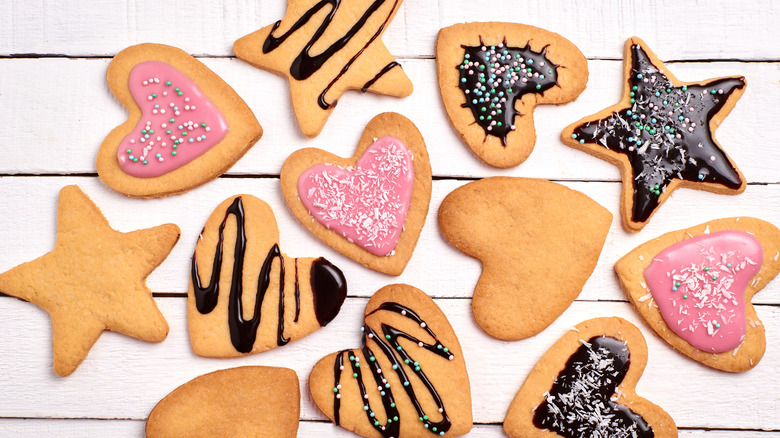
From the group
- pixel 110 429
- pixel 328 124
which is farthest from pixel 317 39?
pixel 110 429

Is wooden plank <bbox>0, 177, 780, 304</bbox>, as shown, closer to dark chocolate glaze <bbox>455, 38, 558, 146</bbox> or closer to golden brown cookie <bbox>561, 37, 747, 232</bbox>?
golden brown cookie <bbox>561, 37, 747, 232</bbox>

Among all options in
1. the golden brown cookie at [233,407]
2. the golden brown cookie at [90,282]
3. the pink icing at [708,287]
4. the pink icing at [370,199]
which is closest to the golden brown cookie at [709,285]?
the pink icing at [708,287]

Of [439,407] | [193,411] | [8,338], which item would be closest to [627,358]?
[439,407]

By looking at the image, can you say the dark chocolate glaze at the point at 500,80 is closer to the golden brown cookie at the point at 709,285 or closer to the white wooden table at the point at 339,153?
the white wooden table at the point at 339,153

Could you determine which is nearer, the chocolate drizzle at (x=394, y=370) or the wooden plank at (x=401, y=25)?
the chocolate drizzle at (x=394, y=370)

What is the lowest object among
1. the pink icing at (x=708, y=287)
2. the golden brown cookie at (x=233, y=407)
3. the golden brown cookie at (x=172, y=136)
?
the golden brown cookie at (x=233, y=407)

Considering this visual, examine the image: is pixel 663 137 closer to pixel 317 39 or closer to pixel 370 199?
pixel 370 199
